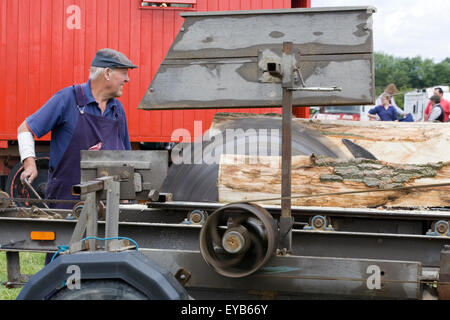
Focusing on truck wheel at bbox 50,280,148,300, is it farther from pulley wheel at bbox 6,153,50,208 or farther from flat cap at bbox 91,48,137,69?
pulley wheel at bbox 6,153,50,208

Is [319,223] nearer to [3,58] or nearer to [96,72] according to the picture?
[96,72]

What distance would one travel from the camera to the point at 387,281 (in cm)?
268

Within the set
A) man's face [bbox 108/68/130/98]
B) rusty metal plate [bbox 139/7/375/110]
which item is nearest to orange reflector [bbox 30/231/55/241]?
man's face [bbox 108/68/130/98]

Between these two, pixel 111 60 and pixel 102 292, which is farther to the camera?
pixel 111 60

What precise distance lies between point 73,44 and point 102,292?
6.42 m

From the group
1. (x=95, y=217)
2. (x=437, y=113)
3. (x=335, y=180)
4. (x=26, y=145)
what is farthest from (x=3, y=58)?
(x=437, y=113)

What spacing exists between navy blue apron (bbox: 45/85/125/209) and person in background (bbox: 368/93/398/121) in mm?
7128

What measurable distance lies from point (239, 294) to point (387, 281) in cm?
82

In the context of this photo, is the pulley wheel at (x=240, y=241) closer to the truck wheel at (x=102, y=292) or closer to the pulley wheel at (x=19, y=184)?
the truck wheel at (x=102, y=292)

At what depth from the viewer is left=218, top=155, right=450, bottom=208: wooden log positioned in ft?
13.2

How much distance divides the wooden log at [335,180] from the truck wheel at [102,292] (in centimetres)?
181

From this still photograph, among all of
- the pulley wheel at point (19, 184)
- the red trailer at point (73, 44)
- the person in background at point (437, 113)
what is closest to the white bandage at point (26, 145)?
the red trailer at point (73, 44)

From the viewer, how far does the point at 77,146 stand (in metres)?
4.17

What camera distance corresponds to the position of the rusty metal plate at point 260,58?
9.50 ft
